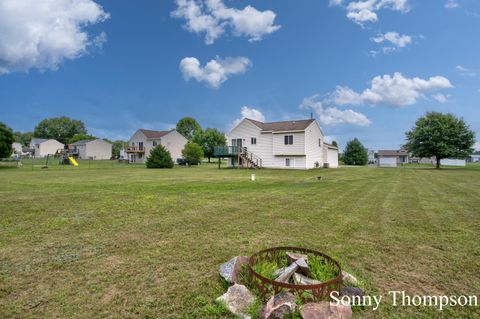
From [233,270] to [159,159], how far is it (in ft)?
99.8

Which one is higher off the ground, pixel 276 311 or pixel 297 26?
pixel 297 26

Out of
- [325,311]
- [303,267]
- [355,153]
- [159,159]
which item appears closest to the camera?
[325,311]

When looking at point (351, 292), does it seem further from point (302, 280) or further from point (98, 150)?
point (98, 150)

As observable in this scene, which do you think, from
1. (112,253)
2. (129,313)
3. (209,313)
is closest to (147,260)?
(112,253)

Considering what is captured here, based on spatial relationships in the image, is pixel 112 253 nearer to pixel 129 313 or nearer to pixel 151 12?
pixel 129 313

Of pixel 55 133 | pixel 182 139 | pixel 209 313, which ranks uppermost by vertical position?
pixel 55 133

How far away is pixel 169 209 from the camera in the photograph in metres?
7.23

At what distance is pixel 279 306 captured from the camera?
8.03ft

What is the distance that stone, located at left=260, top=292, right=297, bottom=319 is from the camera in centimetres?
241

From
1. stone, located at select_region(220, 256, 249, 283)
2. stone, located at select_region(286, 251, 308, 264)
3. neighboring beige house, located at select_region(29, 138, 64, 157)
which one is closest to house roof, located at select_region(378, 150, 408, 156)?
stone, located at select_region(286, 251, 308, 264)

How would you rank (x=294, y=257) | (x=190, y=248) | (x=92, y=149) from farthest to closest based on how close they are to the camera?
1. (x=92, y=149)
2. (x=190, y=248)
3. (x=294, y=257)

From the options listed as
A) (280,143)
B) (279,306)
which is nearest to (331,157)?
(280,143)

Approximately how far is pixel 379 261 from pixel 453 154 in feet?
121

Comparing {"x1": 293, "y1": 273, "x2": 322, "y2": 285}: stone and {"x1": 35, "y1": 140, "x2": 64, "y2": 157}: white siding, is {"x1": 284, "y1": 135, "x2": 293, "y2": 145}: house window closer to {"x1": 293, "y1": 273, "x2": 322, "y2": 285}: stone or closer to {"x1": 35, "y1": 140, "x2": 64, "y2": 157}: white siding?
{"x1": 293, "y1": 273, "x2": 322, "y2": 285}: stone
